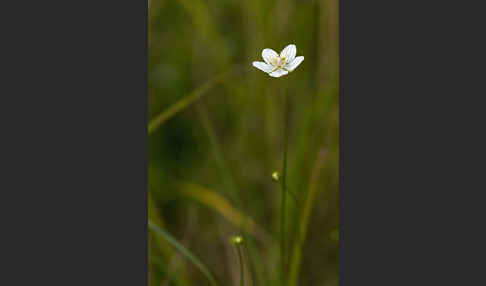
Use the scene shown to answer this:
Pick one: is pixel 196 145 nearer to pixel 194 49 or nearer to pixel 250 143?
pixel 250 143

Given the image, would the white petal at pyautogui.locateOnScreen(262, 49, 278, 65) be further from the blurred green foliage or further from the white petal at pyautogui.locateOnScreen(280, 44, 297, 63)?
the blurred green foliage

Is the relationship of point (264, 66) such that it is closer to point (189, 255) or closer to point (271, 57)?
point (271, 57)

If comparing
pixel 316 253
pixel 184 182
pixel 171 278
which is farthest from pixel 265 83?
pixel 171 278

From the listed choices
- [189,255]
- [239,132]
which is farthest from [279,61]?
[239,132]

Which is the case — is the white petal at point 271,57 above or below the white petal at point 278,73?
above

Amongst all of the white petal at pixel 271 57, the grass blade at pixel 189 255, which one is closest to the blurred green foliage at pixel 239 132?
the grass blade at pixel 189 255

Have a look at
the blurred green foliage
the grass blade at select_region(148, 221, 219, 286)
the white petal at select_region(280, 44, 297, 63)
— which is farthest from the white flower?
the grass blade at select_region(148, 221, 219, 286)

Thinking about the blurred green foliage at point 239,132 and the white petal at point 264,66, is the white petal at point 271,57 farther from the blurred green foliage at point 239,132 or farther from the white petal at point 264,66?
the blurred green foliage at point 239,132

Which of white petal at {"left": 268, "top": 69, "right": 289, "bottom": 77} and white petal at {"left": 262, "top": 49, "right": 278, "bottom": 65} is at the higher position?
white petal at {"left": 262, "top": 49, "right": 278, "bottom": 65}

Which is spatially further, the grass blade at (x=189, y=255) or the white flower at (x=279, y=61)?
the grass blade at (x=189, y=255)
